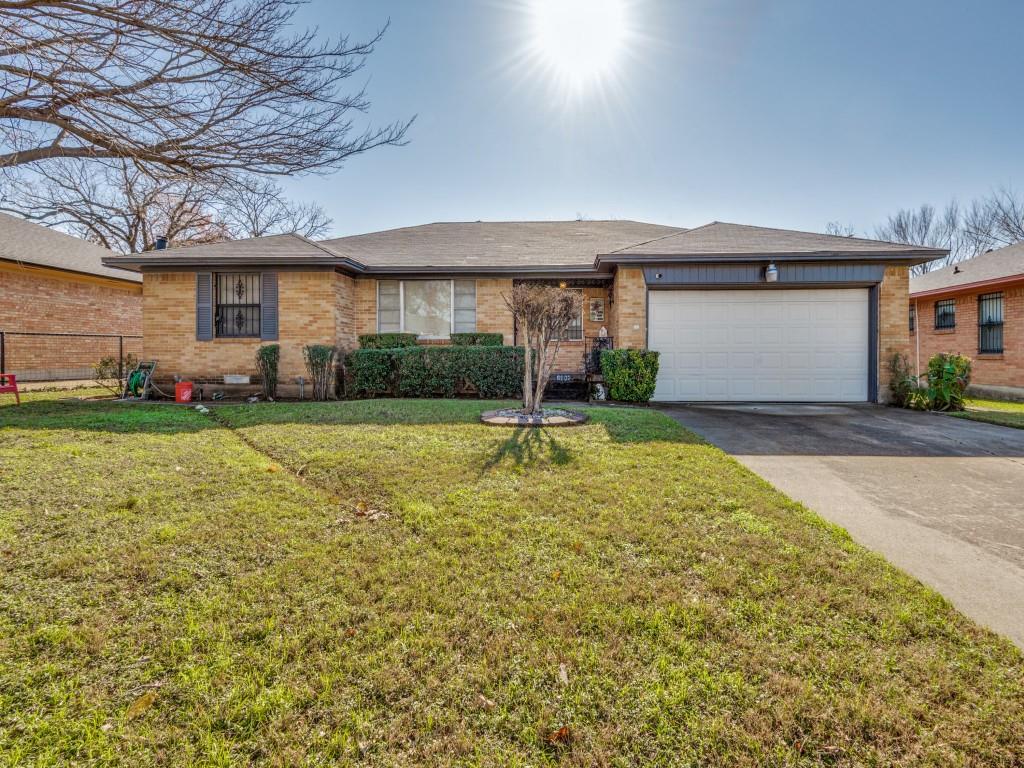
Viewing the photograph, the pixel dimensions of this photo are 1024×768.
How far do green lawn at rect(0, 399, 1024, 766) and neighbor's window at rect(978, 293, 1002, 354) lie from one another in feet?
49.0

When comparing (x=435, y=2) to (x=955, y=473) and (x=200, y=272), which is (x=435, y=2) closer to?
(x=200, y=272)

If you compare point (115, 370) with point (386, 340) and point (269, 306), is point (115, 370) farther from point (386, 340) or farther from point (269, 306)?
point (386, 340)

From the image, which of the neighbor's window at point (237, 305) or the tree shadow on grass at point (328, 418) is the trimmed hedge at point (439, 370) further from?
the neighbor's window at point (237, 305)

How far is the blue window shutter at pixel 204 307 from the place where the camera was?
10.6 metres

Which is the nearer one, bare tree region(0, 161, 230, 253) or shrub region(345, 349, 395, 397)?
shrub region(345, 349, 395, 397)

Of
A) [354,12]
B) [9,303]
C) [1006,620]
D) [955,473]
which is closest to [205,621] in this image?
[1006,620]

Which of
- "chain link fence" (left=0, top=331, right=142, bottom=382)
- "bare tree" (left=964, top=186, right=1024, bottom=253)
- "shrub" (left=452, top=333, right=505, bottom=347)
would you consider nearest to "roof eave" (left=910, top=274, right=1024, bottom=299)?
"shrub" (left=452, top=333, right=505, bottom=347)

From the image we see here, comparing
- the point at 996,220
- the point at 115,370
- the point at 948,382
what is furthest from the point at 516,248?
the point at 996,220

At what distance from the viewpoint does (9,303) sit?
43.9 ft

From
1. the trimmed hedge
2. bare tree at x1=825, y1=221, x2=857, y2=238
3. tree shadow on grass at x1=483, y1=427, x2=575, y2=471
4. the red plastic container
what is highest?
bare tree at x1=825, y1=221, x2=857, y2=238

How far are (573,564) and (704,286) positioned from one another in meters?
8.89

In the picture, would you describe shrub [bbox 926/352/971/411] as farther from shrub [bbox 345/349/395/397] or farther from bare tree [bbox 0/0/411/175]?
shrub [bbox 345/349/395/397]

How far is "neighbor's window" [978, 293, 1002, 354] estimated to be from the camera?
13164 millimetres

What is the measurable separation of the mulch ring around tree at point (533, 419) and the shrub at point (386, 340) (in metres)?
4.55
